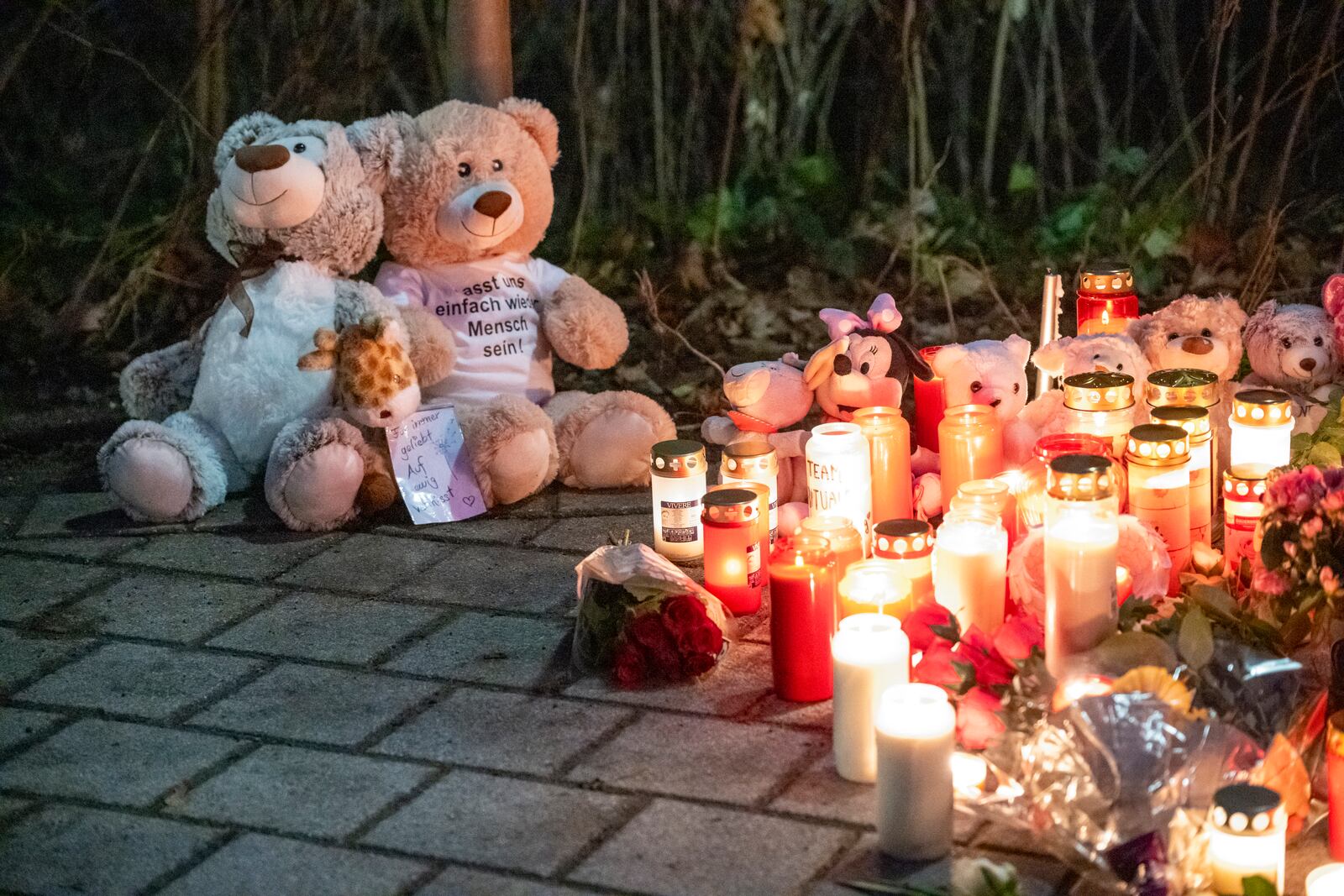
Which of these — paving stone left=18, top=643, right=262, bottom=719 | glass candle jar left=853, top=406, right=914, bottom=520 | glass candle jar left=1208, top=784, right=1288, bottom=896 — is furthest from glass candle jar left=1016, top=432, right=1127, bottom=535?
paving stone left=18, top=643, right=262, bottom=719

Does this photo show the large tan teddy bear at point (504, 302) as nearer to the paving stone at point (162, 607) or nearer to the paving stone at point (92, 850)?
the paving stone at point (162, 607)

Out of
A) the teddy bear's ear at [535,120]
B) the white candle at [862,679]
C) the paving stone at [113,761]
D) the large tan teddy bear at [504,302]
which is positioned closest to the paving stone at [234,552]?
the large tan teddy bear at [504,302]

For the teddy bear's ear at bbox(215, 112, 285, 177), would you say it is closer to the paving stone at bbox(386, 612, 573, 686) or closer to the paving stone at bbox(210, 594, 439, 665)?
the paving stone at bbox(210, 594, 439, 665)

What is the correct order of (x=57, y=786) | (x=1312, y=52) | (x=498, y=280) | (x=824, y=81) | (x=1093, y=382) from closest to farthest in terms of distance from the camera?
1. (x=57, y=786)
2. (x=1093, y=382)
3. (x=498, y=280)
4. (x=1312, y=52)
5. (x=824, y=81)

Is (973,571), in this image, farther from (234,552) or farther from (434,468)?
(234,552)

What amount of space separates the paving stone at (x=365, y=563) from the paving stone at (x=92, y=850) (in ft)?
2.79

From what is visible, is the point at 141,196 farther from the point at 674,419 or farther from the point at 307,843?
the point at 307,843

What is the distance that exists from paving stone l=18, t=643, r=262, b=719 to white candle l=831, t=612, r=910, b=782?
3.36 feet

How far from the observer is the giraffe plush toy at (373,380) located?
3.26 meters

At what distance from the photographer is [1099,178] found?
5.05 m

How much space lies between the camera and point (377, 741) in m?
2.40

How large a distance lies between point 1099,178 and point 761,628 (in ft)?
9.25

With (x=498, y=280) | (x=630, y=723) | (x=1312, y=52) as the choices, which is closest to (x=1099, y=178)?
(x=1312, y=52)

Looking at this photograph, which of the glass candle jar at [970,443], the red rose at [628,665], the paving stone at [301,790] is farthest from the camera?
the glass candle jar at [970,443]
